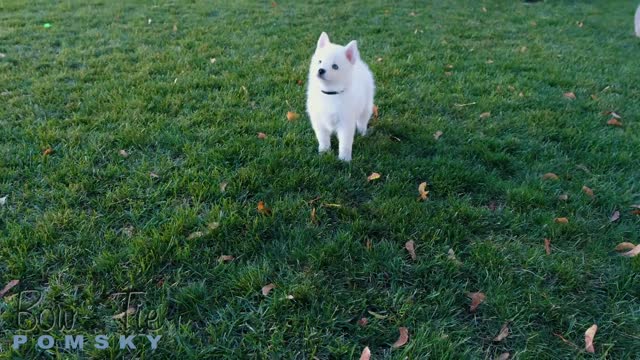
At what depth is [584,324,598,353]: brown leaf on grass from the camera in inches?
82.0

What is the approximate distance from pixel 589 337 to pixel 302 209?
1.57 meters

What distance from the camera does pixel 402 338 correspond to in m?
2.09

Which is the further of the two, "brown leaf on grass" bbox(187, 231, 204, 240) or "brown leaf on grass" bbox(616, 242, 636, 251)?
"brown leaf on grass" bbox(616, 242, 636, 251)

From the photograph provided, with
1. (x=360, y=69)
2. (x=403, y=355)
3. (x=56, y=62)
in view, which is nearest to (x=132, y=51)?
(x=56, y=62)

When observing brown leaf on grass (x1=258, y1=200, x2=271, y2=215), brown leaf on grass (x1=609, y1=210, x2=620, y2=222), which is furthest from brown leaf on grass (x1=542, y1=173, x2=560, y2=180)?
brown leaf on grass (x1=258, y1=200, x2=271, y2=215)

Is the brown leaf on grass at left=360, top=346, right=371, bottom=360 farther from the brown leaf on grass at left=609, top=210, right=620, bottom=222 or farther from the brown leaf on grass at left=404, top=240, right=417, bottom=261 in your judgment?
the brown leaf on grass at left=609, top=210, right=620, bottom=222

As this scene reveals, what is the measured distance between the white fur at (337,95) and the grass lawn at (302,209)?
7.3 inches

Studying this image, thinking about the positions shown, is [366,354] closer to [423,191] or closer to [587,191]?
[423,191]

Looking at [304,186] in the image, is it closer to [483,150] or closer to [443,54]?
[483,150]

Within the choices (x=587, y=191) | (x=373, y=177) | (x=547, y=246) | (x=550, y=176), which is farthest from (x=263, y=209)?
(x=587, y=191)

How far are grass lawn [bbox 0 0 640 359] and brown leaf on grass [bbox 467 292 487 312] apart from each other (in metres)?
0.03

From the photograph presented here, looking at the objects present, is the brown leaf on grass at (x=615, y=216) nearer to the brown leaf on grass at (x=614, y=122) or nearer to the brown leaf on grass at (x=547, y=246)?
the brown leaf on grass at (x=547, y=246)

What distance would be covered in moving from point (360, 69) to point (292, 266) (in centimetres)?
172

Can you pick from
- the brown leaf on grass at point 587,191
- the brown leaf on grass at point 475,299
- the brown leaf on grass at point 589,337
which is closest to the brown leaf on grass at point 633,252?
the brown leaf on grass at point 587,191
